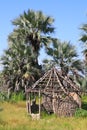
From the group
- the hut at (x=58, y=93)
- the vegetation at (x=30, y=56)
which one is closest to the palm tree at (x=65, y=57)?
the vegetation at (x=30, y=56)

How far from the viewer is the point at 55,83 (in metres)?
34.4

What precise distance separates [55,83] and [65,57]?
1112cm

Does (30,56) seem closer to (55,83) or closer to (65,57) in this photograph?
(65,57)

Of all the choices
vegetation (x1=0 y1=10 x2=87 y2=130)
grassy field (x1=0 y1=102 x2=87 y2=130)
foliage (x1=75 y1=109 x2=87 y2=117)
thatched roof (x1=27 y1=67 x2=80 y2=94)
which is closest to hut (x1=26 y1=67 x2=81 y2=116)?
thatched roof (x1=27 y1=67 x2=80 y2=94)

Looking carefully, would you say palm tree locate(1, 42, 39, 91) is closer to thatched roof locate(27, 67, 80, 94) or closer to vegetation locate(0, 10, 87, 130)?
vegetation locate(0, 10, 87, 130)

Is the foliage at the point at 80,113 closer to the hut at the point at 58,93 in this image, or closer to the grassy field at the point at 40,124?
the hut at the point at 58,93

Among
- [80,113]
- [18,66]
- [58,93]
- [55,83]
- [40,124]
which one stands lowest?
[40,124]

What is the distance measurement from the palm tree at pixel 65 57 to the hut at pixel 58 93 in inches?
340

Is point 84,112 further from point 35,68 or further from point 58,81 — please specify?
point 35,68

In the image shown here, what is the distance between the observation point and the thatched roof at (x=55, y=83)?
33.6 meters

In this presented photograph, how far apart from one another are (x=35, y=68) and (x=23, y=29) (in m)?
4.69

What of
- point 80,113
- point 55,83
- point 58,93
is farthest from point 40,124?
point 55,83

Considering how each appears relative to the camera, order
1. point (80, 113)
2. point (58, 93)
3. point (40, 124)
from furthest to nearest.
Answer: point (58, 93) < point (80, 113) < point (40, 124)

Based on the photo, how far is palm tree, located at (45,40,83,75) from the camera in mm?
44375
